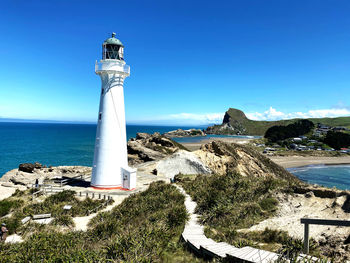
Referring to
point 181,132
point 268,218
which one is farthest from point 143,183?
point 181,132

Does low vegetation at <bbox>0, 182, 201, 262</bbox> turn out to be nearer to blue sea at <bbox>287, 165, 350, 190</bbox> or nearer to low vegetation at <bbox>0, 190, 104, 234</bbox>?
low vegetation at <bbox>0, 190, 104, 234</bbox>

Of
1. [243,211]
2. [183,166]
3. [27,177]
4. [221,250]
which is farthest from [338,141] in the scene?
[221,250]

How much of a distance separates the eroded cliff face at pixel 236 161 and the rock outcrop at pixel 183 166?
1058 mm

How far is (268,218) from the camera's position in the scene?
8.68 m

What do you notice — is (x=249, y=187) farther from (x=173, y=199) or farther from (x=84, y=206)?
(x=84, y=206)

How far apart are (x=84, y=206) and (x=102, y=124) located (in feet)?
18.6

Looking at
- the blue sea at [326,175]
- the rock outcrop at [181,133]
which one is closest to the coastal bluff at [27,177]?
the blue sea at [326,175]

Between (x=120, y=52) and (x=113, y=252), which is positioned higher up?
(x=120, y=52)

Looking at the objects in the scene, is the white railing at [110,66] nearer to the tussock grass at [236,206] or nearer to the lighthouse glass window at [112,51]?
the lighthouse glass window at [112,51]

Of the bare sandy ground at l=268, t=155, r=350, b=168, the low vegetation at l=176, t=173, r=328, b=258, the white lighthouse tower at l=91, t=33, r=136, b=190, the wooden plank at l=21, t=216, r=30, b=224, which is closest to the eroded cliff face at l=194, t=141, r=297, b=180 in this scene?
the white lighthouse tower at l=91, t=33, r=136, b=190

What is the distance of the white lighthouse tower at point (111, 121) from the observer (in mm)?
16672

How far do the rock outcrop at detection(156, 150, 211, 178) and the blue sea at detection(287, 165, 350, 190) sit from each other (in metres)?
22.8

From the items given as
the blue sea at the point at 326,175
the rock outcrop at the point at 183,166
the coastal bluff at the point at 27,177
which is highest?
the rock outcrop at the point at 183,166

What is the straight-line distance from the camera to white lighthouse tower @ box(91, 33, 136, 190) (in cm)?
1667
